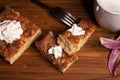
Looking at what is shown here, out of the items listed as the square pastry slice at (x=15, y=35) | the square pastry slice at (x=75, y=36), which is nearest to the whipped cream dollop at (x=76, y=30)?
the square pastry slice at (x=75, y=36)

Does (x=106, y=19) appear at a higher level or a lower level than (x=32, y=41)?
higher

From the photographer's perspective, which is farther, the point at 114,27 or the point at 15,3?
the point at 15,3

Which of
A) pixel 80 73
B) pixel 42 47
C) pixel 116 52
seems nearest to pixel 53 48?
pixel 42 47

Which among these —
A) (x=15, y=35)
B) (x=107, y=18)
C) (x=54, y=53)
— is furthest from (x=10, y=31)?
(x=107, y=18)

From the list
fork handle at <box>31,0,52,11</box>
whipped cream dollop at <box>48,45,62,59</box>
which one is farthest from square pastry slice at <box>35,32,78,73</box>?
fork handle at <box>31,0,52,11</box>

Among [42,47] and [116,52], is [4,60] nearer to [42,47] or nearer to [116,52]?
[42,47]

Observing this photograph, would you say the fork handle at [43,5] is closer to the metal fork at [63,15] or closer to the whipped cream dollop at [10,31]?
the metal fork at [63,15]

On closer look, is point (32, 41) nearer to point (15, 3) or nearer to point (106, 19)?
point (15, 3)
